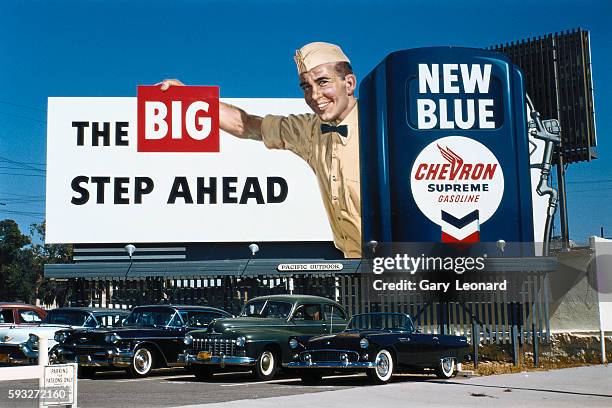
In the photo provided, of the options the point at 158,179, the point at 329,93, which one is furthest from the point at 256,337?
the point at 329,93

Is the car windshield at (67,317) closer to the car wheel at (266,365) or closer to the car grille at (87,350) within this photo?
the car grille at (87,350)

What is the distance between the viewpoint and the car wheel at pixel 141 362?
620 inches

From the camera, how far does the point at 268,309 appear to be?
54.3ft

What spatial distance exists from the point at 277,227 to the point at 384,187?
5131 mm

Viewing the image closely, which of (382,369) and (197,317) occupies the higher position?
(197,317)

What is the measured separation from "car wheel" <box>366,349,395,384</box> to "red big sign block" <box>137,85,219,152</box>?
1697 cm

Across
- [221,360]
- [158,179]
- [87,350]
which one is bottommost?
[221,360]

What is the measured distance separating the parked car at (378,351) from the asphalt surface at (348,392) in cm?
31

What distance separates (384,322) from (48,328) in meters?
8.04

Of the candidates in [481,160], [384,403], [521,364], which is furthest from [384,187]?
[384,403]

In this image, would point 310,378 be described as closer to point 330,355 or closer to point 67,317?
point 330,355

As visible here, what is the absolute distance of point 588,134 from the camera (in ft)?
109

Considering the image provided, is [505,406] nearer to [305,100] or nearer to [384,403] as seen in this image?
[384,403]

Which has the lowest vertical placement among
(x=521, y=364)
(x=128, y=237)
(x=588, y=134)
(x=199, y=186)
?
(x=521, y=364)
